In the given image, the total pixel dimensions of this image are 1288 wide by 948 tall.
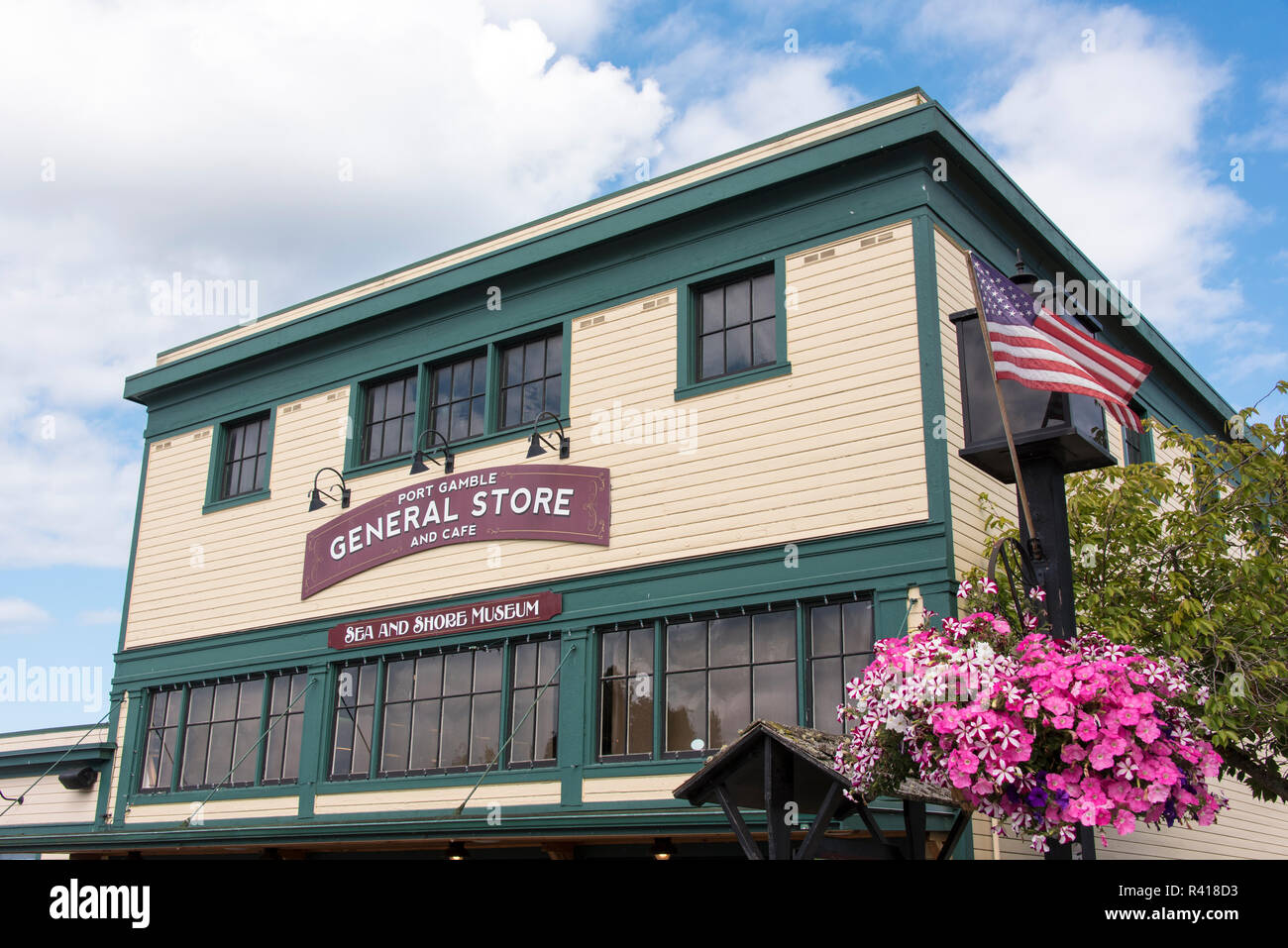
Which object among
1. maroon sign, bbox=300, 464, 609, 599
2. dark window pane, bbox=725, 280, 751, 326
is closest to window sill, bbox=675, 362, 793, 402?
dark window pane, bbox=725, 280, 751, 326

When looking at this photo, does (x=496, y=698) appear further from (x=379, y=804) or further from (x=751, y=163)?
(x=751, y=163)

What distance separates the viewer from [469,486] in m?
16.8

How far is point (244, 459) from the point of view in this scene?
2036cm

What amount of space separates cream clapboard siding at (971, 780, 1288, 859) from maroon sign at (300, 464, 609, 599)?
650 cm

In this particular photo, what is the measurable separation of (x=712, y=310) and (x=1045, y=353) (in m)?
7.77

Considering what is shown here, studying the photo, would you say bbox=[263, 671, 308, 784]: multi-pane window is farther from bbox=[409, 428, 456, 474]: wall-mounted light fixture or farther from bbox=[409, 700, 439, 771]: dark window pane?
bbox=[409, 428, 456, 474]: wall-mounted light fixture

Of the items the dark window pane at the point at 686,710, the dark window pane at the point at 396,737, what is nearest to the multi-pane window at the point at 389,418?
the dark window pane at the point at 396,737

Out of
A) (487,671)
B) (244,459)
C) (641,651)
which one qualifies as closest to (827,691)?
(641,651)

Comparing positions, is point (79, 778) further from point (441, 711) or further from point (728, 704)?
point (728, 704)

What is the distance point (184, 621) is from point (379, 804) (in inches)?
220

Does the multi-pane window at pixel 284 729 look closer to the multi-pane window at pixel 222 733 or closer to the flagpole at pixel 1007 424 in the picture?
the multi-pane window at pixel 222 733

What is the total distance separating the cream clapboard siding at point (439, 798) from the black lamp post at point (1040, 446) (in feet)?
26.7

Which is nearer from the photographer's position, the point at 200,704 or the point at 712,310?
the point at 712,310

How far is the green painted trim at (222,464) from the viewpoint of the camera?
64.3 feet
